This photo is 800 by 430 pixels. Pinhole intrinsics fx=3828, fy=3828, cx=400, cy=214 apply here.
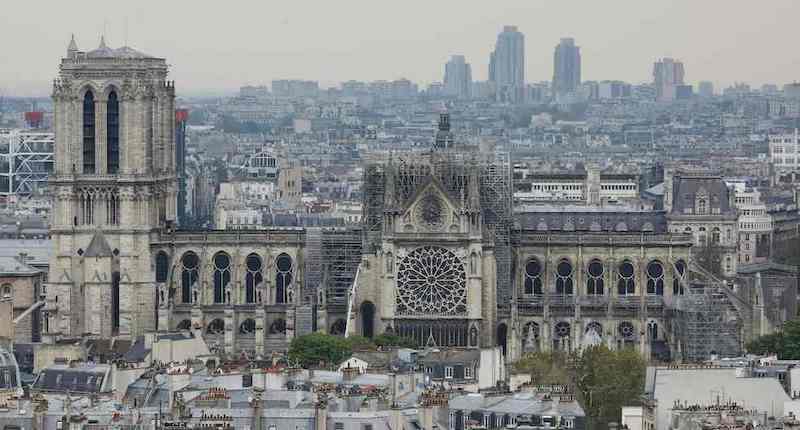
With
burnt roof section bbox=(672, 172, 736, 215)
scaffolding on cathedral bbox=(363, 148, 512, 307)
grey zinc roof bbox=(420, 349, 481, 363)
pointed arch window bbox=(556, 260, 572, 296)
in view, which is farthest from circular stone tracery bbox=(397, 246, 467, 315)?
burnt roof section bbox=(672, 172, 736, 215)

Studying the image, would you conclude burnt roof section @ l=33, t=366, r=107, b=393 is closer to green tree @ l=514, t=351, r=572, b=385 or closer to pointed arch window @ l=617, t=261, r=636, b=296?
green tree @ l=514, t=351, r=572, b=385

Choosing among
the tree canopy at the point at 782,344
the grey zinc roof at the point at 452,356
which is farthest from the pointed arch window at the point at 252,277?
the tree canopy at the point at 782,344

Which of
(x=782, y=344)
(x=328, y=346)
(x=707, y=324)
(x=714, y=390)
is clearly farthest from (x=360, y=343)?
(x=714, y=390)

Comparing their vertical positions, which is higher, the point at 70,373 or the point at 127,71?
the point at 127,71

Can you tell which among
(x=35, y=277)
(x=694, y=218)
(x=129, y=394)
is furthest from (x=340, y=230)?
(x=129, y=394)

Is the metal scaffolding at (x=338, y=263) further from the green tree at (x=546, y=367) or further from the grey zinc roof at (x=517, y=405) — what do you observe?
the grey zinc roof at (x=517, y=405)

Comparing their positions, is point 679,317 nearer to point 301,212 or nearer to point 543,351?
point 543,351
